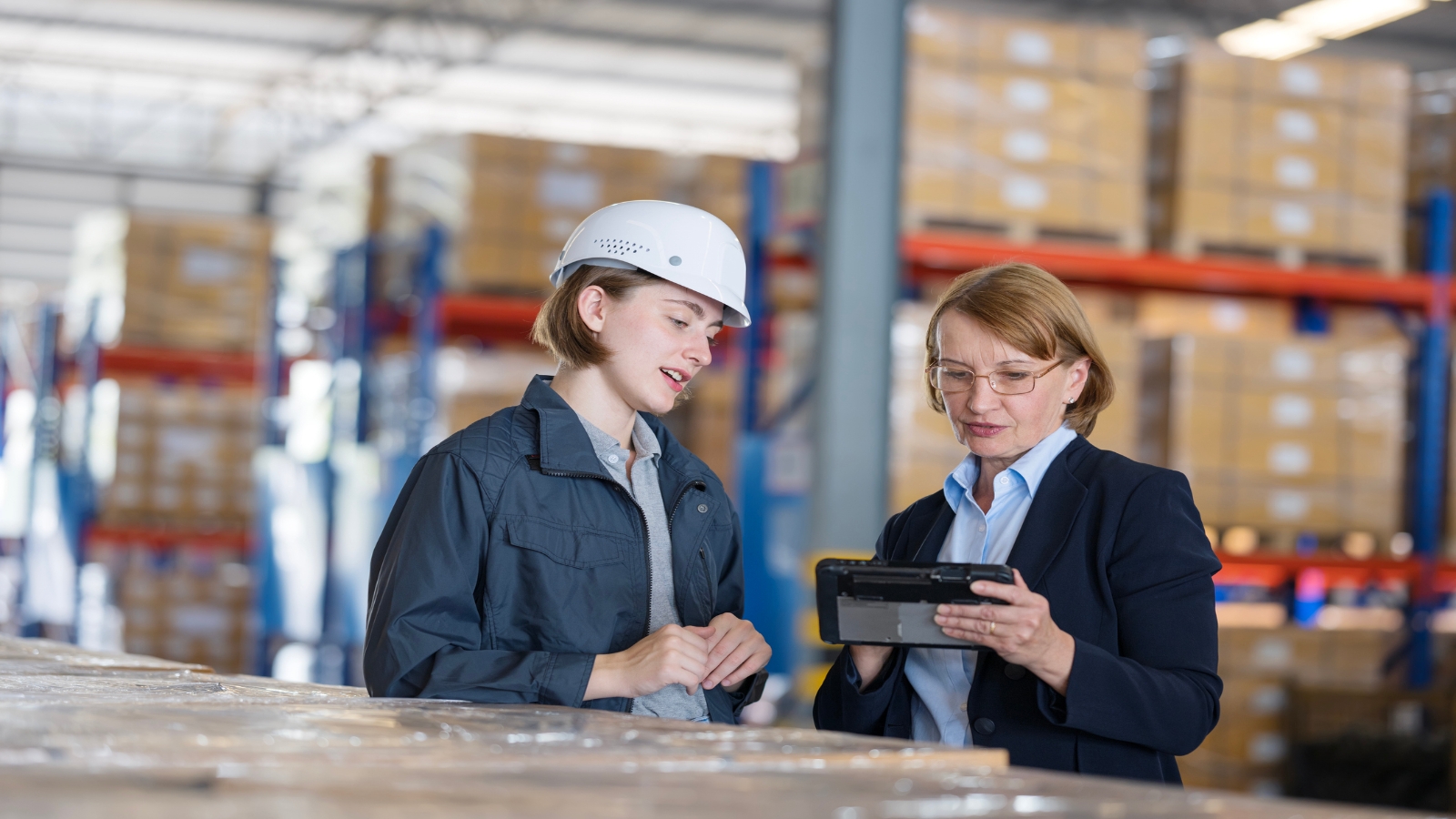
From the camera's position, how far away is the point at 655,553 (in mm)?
2184

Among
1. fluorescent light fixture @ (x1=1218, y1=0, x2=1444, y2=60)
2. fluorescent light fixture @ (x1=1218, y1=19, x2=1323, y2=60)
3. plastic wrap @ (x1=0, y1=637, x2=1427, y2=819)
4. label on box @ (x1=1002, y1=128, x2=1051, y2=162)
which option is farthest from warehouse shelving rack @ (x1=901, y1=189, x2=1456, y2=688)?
fluorescent light fixture @ (x1=1218, y1=19, x2=1323, y2=60)

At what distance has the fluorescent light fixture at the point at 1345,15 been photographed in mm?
13269

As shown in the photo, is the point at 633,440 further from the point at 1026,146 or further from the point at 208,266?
the point at 208,266

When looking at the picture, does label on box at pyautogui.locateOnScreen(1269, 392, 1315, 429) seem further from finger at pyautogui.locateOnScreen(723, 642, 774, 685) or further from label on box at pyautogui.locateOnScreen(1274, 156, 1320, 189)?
finger at pyautogui.locateOnScreen(723, 642, 774, 685)

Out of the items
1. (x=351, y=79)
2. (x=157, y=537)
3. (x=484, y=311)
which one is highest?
(x=351, y=79)

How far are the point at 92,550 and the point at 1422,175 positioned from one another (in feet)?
27.7

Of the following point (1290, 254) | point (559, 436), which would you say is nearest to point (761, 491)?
point (1290, 254)

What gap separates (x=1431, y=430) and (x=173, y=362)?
752cm

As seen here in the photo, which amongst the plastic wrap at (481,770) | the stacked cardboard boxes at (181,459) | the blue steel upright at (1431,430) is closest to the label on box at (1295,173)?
the blue steel upright at (1431,430)

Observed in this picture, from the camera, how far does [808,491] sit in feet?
16.5

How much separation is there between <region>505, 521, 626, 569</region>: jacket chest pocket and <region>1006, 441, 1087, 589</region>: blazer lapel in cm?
56

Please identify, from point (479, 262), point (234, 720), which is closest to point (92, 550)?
point (479, 262)

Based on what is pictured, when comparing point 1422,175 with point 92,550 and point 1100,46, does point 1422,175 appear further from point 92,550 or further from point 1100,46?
point 92,550

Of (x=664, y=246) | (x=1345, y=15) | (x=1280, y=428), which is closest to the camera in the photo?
(x=664, y=246)
